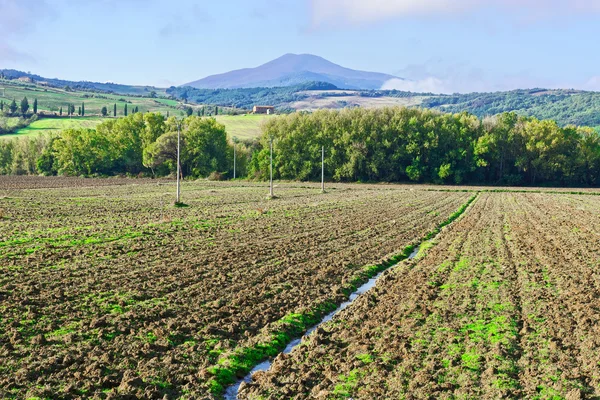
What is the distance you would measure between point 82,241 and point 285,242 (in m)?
8.13

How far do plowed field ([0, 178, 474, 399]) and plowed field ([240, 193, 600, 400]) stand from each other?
0.43 feet

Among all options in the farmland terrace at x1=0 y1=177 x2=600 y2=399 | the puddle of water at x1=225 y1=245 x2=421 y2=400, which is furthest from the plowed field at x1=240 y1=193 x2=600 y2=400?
the puddle of water at x1=225 y1=245 x2=421 y2=400

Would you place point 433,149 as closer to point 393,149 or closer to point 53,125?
point 393,149

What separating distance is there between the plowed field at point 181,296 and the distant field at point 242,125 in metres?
121

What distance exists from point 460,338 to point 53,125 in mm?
164301

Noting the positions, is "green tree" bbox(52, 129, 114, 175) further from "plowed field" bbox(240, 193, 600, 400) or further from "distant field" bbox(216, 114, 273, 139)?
"plowed field" bbox(240, 193, 600, 400)

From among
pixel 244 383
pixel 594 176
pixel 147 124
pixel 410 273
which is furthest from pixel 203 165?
pixel 244 383

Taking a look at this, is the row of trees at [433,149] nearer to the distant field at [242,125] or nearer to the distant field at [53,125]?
the distant field at [242,125]

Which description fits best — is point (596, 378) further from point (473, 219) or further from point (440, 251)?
point (473, 219)

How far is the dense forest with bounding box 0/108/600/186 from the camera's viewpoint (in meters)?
97.4

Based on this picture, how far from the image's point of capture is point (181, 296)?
15.7 m

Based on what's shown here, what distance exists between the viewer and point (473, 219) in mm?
38688

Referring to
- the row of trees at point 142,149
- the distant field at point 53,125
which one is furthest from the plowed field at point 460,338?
the distant field at point 53,125

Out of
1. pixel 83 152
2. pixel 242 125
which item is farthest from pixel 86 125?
pixel 83 152
